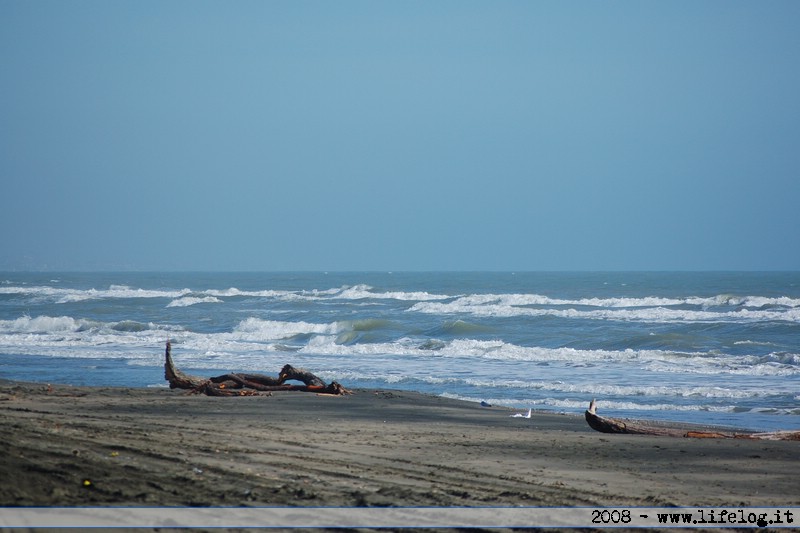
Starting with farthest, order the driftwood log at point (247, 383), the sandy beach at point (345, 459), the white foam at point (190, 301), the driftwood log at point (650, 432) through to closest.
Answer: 1. the white foam at point (190, 301)
2. the driftwood log at point (247, 383)
3. the driftwood log at point (650, 432)
4. the sandy beach at point (345, 459)

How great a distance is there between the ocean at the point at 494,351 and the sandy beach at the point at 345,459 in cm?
385

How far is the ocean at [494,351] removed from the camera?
14.9 metres

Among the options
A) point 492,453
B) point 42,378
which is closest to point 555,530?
point 492,453

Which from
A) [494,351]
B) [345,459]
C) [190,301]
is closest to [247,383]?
[345,459]

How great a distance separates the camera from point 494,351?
2342cm

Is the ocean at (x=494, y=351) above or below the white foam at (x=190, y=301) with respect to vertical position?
below

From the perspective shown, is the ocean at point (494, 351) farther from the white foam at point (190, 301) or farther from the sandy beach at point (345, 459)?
the white foam at point (190, 301)

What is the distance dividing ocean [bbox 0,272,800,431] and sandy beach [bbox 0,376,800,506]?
12.6 ft

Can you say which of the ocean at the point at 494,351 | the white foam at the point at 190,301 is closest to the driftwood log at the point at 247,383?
the ocean at the point at 494,351

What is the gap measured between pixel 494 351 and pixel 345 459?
56.3ft

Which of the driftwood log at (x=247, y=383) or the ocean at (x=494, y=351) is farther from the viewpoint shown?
the ocean at (x=494, y=351)

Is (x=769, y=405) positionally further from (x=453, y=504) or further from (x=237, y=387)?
(x=453, y=504)

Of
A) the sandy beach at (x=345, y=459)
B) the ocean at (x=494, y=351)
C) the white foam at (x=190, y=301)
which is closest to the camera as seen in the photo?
the sandy beach at (x=345, y=459)

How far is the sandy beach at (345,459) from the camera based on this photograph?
4754 mm
